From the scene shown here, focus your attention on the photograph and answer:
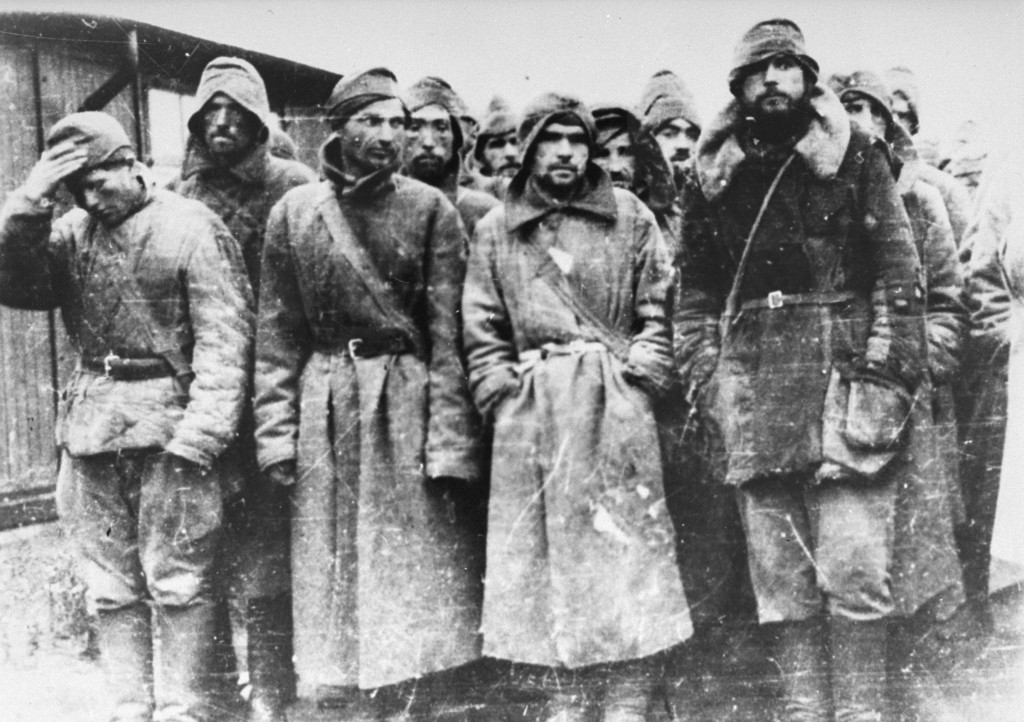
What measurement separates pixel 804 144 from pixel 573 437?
138 cm

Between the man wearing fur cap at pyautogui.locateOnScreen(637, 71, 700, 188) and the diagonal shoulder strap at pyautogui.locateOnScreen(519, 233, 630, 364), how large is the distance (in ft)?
3.25

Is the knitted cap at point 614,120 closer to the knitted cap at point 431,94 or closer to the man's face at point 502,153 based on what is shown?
the knitted cap at point 431,94

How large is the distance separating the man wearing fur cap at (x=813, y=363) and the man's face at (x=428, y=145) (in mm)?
1247

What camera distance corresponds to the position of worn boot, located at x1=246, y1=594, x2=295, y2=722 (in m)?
3.98

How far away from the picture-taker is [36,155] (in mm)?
4676

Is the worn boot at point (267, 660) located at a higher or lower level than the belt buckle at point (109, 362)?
lower

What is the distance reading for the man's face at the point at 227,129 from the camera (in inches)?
160

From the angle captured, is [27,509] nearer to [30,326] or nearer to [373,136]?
[30,326]

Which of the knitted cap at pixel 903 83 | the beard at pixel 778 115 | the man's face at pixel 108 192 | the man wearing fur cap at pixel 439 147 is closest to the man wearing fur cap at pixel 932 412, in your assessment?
the knitted cap at pixel 903 83

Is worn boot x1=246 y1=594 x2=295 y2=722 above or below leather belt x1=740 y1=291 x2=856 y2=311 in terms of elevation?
below

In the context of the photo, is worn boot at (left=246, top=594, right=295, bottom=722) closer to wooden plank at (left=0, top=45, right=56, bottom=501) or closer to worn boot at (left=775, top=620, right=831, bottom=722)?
wooden plank at (left=0, top=45, right=56, bottom=501)

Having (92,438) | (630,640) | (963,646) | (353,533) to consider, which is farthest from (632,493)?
(92,438)

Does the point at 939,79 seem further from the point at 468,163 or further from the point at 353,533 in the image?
the point at 353,533

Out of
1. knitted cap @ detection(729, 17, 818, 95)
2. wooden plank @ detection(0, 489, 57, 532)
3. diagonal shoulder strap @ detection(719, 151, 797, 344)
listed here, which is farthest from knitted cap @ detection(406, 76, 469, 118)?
wooden plank @ detection(0, 489, 57, 532)
